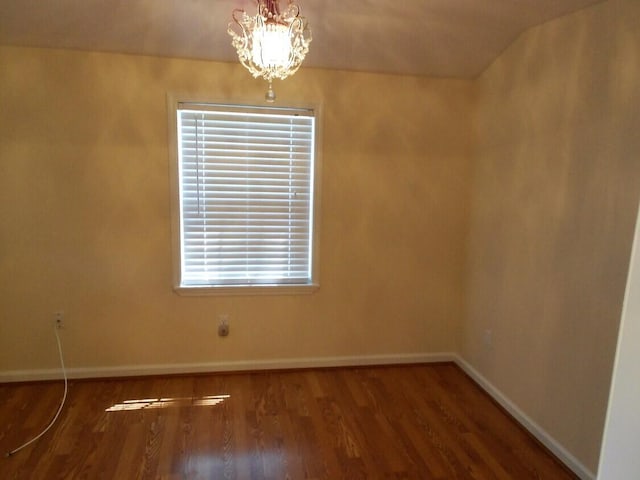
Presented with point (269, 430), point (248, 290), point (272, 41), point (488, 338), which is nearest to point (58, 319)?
point (248, 290)

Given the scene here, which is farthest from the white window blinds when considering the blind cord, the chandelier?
the chandelier

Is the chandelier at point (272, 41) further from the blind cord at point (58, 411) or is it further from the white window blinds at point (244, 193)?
the blind cord at point (58, 411)

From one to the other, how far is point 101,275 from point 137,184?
0.66 m

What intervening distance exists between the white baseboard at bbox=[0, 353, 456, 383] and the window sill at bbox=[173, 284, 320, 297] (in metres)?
0.52

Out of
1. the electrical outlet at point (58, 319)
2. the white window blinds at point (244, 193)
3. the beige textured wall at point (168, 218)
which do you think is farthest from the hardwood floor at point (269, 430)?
the white window blinds at point (244, 193)

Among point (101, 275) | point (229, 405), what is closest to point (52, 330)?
point (101, 275)

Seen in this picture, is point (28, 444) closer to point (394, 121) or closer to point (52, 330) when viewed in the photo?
point (52, 330)

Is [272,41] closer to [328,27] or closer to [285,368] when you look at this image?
[328,27]

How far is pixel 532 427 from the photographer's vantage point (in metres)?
2.30

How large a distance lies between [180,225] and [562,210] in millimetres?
2313

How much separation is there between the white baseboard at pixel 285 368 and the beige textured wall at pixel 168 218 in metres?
0.05

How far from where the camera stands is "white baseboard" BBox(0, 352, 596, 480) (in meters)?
2.53

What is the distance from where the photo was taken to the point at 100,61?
2.49 m

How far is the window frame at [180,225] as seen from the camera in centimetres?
261
